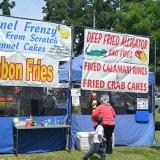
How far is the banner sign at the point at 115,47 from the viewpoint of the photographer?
11.7 m

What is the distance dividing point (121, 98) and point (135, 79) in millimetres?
870

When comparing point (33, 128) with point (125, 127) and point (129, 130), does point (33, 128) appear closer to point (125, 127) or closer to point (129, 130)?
point (125, 127)

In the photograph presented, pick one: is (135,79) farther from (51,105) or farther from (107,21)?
(107,21)

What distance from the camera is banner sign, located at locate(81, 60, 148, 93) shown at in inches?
458

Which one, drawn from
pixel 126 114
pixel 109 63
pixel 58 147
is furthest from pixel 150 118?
pixel 58 147

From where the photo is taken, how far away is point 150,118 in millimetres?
13102

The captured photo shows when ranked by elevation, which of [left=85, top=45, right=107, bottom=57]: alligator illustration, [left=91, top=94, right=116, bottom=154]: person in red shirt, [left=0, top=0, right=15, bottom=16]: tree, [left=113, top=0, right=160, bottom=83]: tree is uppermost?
[left=0, top=0, right=15, bottom=16]: tree

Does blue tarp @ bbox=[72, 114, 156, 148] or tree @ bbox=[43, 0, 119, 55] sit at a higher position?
tree @ bbox=[43, 0, 119, 55]

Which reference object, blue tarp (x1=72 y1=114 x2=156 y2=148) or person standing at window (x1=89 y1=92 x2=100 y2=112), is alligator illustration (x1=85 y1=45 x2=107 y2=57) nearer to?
person standing at window (x1=89 y1=92 x2=100 y2=112)

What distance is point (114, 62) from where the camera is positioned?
12.2 m

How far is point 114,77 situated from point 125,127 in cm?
171

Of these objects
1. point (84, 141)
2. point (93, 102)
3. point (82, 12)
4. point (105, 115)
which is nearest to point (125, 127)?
point (93, 102)

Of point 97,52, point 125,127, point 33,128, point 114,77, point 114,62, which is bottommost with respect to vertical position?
point 125,127

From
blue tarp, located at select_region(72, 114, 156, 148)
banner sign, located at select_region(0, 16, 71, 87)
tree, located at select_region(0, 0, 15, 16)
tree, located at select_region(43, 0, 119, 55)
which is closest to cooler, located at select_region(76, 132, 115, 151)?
blue tarp, located at select_region(72, 114, 156, 148)
